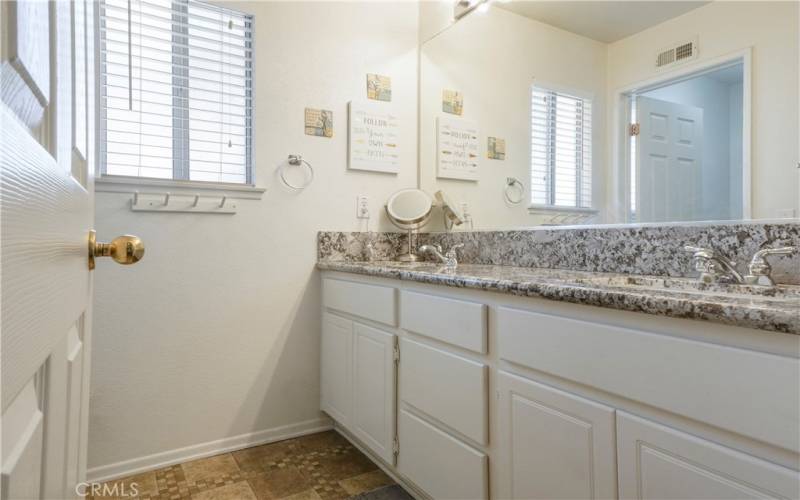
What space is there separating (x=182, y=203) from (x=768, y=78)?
2.03 m

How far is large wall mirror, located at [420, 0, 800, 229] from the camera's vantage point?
1.19 m

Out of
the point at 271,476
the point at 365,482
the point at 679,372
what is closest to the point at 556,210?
the point at 679,372

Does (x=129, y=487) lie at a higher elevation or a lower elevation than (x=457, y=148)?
lower

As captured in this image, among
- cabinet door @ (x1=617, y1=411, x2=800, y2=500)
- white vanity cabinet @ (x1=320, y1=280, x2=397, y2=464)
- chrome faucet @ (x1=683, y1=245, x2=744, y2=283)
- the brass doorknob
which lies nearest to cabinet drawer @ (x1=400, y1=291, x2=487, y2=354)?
white vanity cabinet @ (x1=320, y1=280, x2=397, y2=464)

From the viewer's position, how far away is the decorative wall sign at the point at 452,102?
232 cm

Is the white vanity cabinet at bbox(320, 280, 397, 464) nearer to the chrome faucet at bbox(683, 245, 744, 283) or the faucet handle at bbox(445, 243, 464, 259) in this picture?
the faucet handle at bbox(445, 243, 464, 259)

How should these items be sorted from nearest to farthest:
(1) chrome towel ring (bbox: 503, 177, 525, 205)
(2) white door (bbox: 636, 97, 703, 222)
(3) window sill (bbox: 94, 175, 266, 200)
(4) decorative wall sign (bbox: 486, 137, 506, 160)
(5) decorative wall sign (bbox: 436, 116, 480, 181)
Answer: (2) white door (bbox: 636, 97, 703, 222)
(3) window sill (bbox: 94, 175, 266, 200)
(1) chrome towel ring (bbox: 503, 177, 525, 205)
(4) decorative wall sign (bbox: 486, 137, 506, 160)
(5) decorative wall sign (bbox: 436, 116, 480, 181)

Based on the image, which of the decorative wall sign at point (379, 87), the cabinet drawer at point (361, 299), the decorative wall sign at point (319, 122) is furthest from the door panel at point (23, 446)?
the decorative wall sign at point (379, 87)

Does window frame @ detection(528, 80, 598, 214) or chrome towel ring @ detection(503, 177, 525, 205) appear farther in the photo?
chrome towel ring @ detection(503, 177, 525, 205)

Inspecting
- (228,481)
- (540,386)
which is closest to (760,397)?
(540,386)

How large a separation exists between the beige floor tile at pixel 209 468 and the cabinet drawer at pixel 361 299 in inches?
30.6

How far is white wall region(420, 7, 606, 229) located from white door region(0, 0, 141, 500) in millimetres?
1547

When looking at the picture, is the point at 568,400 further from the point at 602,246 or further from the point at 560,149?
the point at 560,149

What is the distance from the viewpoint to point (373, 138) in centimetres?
234
